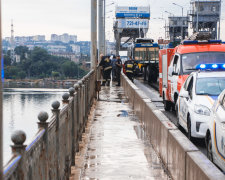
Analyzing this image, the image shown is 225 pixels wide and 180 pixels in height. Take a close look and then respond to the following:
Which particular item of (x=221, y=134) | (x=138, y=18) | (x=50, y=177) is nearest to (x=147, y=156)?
(x=221, y=134)

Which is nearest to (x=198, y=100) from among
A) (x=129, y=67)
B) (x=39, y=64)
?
(x=39, y=64)

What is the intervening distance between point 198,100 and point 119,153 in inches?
86.2

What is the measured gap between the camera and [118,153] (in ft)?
30.8

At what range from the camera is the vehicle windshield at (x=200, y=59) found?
1498 cm

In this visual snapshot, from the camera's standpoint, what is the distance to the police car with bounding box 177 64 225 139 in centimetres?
998

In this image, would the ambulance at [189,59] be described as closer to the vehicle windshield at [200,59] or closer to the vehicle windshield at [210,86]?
the vehicle windshield at [200,59]

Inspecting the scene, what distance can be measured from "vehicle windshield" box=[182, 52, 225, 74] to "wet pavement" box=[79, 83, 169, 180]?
7.76 feet

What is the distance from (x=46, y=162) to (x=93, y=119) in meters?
10.2

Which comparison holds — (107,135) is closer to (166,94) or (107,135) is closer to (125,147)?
(125,147)

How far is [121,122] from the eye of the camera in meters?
14.2

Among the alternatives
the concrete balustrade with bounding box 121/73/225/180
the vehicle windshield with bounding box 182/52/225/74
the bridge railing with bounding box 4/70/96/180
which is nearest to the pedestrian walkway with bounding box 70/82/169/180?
the concrete balustrade with bounding box 121/73/225/180

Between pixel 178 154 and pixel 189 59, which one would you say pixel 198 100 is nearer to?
pixel 178 154

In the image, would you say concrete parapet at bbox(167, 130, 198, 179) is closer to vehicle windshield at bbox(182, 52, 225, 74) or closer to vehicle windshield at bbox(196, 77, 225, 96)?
vehicle windshield at bbox(196, 77, 225, 96)

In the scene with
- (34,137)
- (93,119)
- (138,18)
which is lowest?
(93,119)
